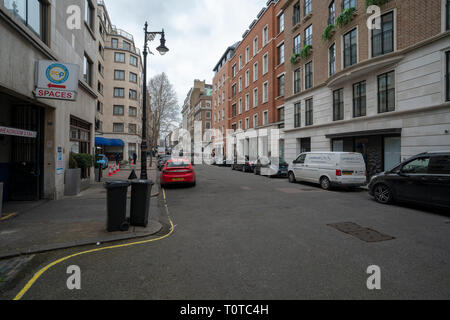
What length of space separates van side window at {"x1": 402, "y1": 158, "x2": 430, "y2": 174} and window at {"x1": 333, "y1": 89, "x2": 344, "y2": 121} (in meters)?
10.0

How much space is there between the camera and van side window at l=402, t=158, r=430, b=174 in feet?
23.9

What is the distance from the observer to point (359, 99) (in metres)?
15.8

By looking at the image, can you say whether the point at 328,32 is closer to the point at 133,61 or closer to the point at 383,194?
the point at 383,194

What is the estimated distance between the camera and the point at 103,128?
38.7m

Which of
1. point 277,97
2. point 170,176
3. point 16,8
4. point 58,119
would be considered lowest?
point 170,176

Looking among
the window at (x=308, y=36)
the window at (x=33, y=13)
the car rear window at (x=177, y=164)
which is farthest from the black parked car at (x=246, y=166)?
the window at (x=33, y=13)

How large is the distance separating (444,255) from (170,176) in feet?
33.9

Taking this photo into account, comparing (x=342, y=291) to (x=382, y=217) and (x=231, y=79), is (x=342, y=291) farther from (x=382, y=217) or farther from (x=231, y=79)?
(x=231, y=79)

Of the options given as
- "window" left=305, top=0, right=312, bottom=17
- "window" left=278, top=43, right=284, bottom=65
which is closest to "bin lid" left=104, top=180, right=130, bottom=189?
"window" left=305, top=0, right=312, bottom=17

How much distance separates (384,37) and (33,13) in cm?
1658

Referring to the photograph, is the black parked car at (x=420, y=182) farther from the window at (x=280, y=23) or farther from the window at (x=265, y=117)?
the window at (x=280, y=23)

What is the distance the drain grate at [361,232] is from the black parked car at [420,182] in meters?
3.08

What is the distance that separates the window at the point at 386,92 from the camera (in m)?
13.6

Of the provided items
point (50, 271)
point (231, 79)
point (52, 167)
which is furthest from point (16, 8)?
point (231, 79)
